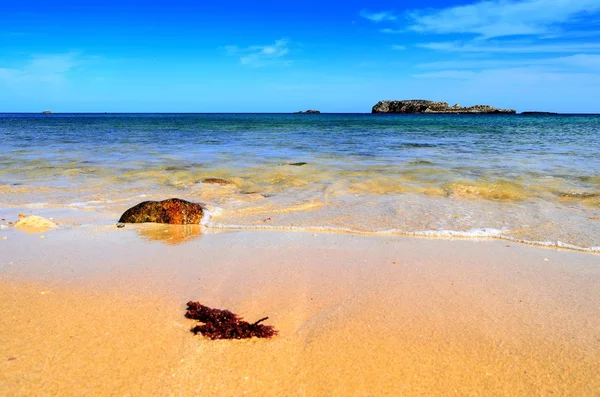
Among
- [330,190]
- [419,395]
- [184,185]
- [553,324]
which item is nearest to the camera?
[419,395]

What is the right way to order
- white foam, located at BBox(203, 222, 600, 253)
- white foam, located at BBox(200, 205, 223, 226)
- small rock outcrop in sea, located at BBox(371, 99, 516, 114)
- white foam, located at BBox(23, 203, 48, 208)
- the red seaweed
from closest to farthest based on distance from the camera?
the red seaweed < white foam, located at BBox(203, 222, 600, 253) < white foam, located at BBox(200, 205, 223, 226) < white foam, located at BBox(23, 203, 48, 208) < small rock outcrop in sea, located at BBox(371, 99, 516, 114)

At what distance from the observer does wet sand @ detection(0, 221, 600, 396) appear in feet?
7.71

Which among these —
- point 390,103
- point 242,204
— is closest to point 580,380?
point 242,204

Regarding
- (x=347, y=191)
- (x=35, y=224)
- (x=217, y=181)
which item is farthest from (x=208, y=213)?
(x=217, y=181)

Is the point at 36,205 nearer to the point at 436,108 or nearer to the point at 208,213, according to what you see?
the point at 208,213

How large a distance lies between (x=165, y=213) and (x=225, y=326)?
3.32 metres

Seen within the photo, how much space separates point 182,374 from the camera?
2377 mm

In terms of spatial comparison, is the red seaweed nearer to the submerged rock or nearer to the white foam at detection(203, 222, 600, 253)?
the white foam at detection(203, 222, 600, 253)

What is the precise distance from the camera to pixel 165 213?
5855 millimetres

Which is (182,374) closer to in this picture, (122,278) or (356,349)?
(356,349)

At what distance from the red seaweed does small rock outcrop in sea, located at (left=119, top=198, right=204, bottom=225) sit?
2848 millimetres

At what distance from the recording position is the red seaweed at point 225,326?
279cm

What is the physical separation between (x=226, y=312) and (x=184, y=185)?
6.46 m

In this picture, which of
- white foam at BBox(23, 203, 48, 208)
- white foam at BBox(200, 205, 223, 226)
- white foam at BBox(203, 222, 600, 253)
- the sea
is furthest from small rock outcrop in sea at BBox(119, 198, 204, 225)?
white foam at BBox(23, 203, 48, 208)
